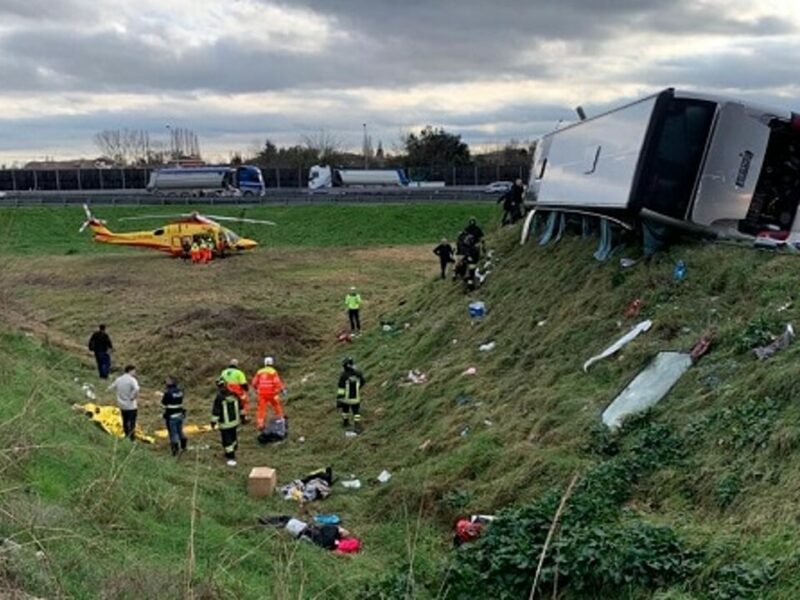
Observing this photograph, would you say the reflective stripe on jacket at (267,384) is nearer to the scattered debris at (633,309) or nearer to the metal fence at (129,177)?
the scattered debris at (633,309)

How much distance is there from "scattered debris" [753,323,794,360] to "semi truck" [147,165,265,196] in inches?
1916

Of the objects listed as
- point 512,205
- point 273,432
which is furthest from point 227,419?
point 512,205

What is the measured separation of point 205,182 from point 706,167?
48.4m

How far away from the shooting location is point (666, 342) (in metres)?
10.2

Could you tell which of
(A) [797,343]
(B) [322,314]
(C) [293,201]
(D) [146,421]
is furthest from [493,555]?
(C) [293,201]

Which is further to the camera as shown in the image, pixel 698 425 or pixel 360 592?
pixel 698 425

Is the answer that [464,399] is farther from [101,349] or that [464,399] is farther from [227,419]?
[101,349]

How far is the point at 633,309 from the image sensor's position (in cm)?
1152

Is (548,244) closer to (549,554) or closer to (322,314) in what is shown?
(322,314)

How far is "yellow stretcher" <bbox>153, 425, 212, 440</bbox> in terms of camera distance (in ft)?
43.2

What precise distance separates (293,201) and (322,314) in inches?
996

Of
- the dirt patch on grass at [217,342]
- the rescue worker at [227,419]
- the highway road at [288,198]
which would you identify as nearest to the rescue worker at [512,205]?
the dirt patch on grass at [217,342]

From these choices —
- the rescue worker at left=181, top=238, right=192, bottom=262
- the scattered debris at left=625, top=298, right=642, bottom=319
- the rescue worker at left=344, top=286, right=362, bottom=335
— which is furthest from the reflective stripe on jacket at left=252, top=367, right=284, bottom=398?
the rescue worker at left=181, top=238, right=192, bottom=262

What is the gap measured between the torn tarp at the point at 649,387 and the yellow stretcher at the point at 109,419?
273 inches
